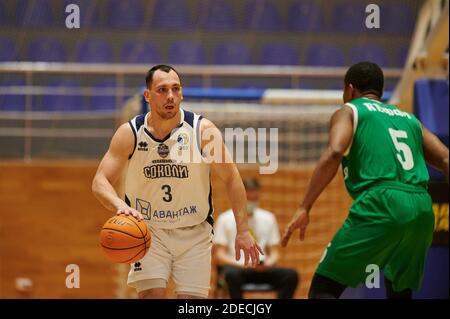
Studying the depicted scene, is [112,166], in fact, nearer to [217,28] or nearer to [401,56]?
[217,28]

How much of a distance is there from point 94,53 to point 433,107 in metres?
4.39

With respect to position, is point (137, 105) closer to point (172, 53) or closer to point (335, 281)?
point (172, 53)

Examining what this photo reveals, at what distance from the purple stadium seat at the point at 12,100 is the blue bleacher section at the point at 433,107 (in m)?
3.43

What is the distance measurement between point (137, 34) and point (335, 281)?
5.27 m

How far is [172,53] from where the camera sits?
11.8 m

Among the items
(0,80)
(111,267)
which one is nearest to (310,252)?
(111,267)

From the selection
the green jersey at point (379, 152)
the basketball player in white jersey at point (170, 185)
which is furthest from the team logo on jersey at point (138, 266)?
the green jersey at point (379, 152)

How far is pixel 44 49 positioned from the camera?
7602mm

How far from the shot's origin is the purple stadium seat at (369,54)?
11.2 m

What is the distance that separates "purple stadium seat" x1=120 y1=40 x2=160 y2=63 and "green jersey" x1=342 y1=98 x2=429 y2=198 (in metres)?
6.34

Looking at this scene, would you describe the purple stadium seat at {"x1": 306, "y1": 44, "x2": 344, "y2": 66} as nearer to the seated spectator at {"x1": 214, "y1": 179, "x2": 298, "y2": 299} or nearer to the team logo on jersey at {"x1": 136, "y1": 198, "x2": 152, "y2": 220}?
the seated spectator at {"x1": 214, "y1": 179, "x2": 298, "y2": 299}

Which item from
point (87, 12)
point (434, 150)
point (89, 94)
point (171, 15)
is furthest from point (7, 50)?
point (89, 94)

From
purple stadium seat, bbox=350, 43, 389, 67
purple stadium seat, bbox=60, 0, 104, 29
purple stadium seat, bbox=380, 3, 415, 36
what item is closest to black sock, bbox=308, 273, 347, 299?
purple stadium seat, bbox=380, 3, 415, 36
